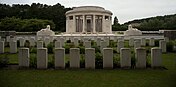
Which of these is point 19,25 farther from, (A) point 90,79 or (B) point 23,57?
(A) point 90,79

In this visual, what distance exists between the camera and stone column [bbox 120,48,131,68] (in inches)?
364

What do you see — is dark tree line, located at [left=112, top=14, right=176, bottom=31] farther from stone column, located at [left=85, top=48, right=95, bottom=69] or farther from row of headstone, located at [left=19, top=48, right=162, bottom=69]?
stone column, located at [left=85, top=48, right=95, bottom=69]

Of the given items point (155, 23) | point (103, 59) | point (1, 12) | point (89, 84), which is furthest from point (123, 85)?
point (1, 12)

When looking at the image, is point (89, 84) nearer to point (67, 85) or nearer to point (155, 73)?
point (67, 85)

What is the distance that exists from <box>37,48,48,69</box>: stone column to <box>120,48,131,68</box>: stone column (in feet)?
9.32

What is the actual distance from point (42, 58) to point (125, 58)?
3122 millimetres

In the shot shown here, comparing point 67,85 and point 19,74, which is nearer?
point 67,85

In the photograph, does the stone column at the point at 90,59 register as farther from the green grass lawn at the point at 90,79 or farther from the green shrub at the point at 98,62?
the green grass lawn at the point at 90,79

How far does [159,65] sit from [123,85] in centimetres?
336

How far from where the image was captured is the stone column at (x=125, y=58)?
9.23m

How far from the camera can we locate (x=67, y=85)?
6.48m

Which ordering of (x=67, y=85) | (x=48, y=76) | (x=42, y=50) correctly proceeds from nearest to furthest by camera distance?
(x=67, y=85)
(x=48, y=76)
(x=42, y=50)

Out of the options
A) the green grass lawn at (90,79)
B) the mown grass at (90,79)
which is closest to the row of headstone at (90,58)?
the mown grass at (90,79)

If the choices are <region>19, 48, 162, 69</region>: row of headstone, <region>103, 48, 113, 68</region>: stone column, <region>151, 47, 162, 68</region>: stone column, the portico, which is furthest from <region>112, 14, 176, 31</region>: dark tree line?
<region>103, 48, 113, 68</region>: stone column
